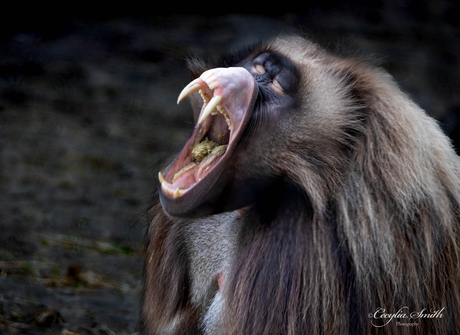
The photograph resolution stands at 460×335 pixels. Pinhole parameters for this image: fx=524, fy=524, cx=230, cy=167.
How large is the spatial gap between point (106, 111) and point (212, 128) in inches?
134

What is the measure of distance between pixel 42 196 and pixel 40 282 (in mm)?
1098

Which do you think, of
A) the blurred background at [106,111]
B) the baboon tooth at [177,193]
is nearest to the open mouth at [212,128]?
the baboon tooth at [177,193]

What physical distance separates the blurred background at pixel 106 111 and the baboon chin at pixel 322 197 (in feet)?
4.74

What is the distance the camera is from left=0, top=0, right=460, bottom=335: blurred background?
3.43m

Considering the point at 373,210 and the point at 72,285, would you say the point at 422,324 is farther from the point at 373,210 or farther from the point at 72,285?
the point at 72,285

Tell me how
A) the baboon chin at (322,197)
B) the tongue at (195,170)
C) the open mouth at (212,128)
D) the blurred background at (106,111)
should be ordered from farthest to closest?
the blurred background at (106,111), the tongue at (195,170), the open mouth at (212,128), the baboon chin at (322,197)

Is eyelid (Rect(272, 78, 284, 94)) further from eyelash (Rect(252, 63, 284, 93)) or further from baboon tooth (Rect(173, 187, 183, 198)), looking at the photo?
baboon tooth (Rect(173, 187, 183, 198))

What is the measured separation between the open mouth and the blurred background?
137 centimetres

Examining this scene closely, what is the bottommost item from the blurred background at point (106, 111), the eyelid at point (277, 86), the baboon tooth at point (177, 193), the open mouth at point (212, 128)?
the blurred background at point (106, 111)

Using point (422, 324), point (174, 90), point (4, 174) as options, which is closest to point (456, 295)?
point (422, 324)

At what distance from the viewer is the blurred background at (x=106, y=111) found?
11.3 ft

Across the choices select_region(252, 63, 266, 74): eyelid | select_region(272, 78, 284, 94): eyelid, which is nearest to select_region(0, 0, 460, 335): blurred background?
select_region(252, 63, 266, 74): eyelid

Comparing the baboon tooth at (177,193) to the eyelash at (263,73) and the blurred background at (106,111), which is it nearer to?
the eyelash at (263,73)

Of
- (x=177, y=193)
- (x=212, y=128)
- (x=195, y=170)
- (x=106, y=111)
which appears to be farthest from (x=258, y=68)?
(x=106, y=111)
